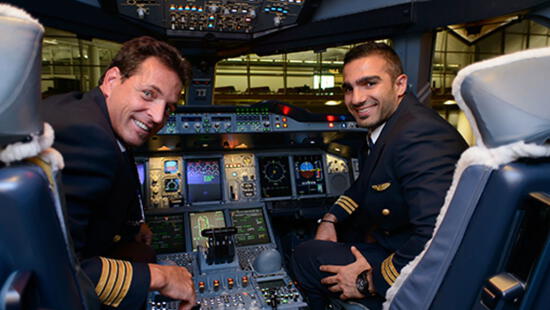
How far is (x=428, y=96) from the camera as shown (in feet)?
8.64

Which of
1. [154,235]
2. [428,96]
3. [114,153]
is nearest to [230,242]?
[154,235]

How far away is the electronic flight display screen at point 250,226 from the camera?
2.24 m

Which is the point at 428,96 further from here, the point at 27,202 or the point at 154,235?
the point at 27,202

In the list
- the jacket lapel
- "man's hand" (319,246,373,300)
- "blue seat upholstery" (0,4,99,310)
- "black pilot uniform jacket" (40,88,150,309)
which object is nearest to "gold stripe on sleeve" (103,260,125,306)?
"black pilot uniform jacket" (40,88,150,309)

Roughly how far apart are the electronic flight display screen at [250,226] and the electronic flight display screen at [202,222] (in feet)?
0.31

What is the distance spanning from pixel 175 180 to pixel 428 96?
196 centimetres

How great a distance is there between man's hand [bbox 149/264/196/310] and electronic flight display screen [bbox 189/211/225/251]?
1086 millimetres

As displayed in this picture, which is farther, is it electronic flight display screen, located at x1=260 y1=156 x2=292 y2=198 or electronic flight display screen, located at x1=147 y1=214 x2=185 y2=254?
electronic flight display screen, located at x1=260 y1=156 x2=292 y2=198

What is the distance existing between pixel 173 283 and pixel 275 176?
1.53 meters

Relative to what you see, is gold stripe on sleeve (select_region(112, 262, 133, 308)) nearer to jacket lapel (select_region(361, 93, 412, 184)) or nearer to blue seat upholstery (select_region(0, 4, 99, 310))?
blue seat upholstery (select_region(0, 4, 99, 310))

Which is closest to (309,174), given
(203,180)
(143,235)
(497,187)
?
(203,180)

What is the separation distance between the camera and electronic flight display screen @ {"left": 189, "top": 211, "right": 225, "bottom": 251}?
2178mm

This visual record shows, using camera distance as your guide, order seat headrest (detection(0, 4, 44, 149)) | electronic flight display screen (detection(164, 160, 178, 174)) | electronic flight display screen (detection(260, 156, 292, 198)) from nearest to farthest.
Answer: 1. seat headrest (detection(0, 4, 44, 149))
2. electronic flight display screen (detection(164, 160, 178, 174))
3. electronic flight display screen (detection(260, 156, 292, 198))

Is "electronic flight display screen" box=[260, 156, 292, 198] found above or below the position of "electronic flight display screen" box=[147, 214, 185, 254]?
above
